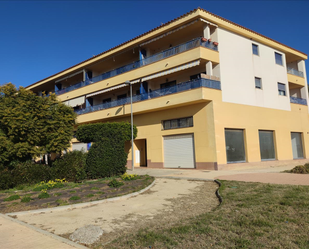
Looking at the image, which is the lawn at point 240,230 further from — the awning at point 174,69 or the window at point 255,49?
the window at point 255,49

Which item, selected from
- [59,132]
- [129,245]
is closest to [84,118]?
[59,132]

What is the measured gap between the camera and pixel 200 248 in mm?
3953

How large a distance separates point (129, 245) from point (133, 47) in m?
22.3

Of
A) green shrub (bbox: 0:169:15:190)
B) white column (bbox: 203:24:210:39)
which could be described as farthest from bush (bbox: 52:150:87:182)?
white column (bbox: 203:24:210:39)

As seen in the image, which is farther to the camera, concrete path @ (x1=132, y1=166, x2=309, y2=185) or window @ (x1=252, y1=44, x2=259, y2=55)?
window @ (x1=252, y1=44, x2=259, y2=55)

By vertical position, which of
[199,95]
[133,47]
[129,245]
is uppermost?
[133,47]

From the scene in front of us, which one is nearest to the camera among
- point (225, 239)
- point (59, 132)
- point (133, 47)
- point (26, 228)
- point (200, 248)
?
→ point (200, 248)

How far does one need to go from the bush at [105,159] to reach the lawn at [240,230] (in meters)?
8.91

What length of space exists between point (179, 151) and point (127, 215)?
1421 centimetres

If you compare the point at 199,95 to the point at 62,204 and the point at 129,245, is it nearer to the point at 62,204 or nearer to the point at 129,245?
the point at 62,204

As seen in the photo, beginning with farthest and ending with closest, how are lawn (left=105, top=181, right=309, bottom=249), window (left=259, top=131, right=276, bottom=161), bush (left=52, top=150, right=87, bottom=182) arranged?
window (left=259, top=131, right=276, bottom=161) < bush (left=52, top=150, right=87, bottom=182) < lawn (left=105, top=181, right=309, bottom=249)

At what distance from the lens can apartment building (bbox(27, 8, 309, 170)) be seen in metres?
18.8

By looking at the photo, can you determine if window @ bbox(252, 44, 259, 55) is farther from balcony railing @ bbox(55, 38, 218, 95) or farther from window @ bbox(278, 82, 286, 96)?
balcony railing @ bbox(55, 38, 218, 95)

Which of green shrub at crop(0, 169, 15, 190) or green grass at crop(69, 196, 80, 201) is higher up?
green shrub at crop(0, 169, 15, 190)
